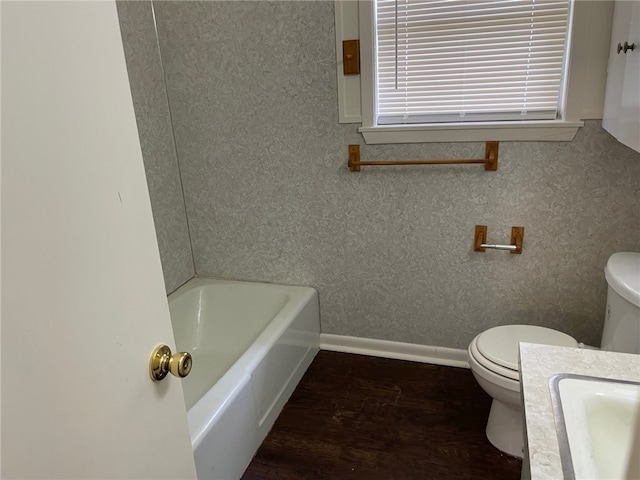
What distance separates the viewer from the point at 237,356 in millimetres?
2312

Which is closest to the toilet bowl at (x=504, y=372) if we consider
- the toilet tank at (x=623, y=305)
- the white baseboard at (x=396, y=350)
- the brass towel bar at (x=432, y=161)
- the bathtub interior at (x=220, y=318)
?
the toilet tank at (x=623, y=305)

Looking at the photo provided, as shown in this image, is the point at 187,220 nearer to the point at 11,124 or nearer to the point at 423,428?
the point at 423,428

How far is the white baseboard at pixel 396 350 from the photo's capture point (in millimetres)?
2318

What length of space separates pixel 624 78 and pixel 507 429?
1.29m

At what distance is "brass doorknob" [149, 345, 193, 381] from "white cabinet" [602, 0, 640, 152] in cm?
126

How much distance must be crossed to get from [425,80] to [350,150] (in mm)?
435

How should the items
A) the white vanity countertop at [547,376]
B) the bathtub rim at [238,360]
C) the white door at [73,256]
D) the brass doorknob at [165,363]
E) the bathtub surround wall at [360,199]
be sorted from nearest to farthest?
the white door at [73,256] < the white vanity countertop at [547,376] < the brass doorknob at [165,363] < the bathtub rim at [238,360] < the bathtub surround wall at [360,199]

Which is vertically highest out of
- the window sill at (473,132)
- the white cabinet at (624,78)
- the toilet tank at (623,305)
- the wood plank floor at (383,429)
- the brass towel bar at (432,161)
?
the white cabinet at (624,78)

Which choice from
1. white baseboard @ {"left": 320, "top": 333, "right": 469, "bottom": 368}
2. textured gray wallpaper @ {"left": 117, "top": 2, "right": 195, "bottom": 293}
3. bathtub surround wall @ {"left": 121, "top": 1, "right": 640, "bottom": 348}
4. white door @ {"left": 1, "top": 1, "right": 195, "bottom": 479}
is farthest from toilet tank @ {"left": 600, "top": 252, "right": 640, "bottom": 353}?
textured gray wallpaper @ {"left": 117, "top": 2, "right": 195, "bottom": 293}

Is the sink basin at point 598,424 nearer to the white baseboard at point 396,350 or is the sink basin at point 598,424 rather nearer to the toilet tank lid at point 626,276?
the toilet tank lid at point 626,276

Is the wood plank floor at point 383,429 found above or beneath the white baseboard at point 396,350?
beneath

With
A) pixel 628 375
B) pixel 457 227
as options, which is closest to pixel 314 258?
pixel 457 227

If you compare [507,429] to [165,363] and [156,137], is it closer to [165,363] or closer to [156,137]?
[165,363]

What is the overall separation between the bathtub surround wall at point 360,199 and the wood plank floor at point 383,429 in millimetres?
235
